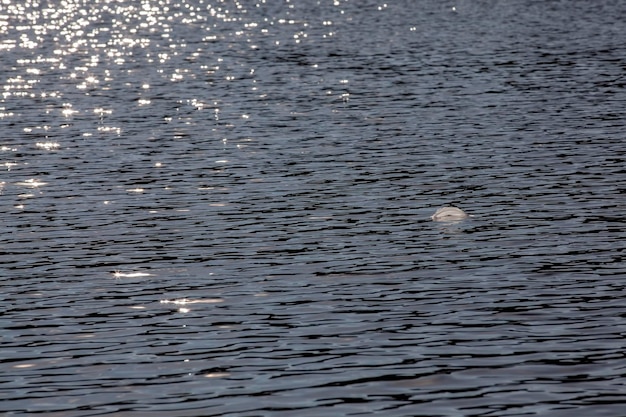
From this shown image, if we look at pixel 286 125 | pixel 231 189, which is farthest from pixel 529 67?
pixel 231 189

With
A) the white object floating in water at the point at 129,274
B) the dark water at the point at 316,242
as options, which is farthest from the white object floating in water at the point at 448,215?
the white object floating in water at the point at 129,274

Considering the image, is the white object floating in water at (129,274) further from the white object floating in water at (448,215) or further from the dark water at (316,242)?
the white object floating in water at (448,215)

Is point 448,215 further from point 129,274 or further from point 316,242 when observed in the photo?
point 129,274

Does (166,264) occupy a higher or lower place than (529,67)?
higher

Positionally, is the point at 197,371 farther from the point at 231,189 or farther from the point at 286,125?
the point at 286,125

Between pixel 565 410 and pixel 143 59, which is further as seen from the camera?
pixel 143 59

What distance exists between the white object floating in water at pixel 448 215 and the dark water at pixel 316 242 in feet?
1.62

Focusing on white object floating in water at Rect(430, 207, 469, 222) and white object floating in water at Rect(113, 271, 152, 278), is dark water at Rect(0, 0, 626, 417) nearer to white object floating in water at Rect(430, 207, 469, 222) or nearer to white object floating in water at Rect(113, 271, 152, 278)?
white object floating in water at Rect(113, 271, 152, 278)

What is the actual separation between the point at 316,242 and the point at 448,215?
160 inches

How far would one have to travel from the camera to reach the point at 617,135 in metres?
46.4

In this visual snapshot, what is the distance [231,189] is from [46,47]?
5695 cm

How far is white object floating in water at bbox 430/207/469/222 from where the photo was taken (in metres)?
32.9

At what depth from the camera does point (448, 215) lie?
33000mm

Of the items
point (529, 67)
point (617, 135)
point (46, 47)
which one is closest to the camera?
point (617, 135)
